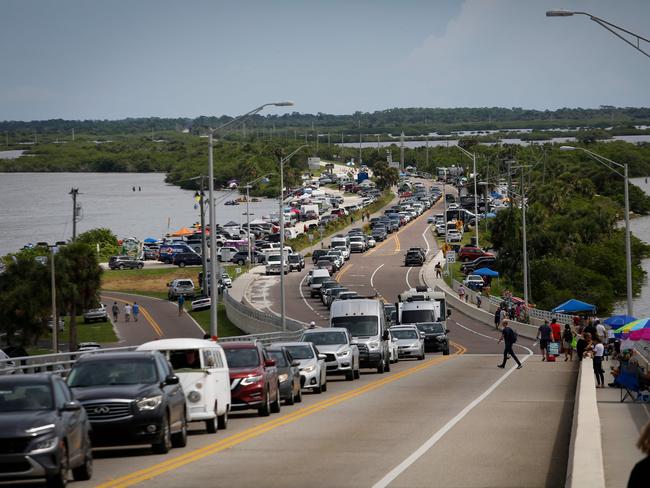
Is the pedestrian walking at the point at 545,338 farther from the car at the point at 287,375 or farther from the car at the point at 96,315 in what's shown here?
the car at the point at 96,315

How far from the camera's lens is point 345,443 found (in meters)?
21.0

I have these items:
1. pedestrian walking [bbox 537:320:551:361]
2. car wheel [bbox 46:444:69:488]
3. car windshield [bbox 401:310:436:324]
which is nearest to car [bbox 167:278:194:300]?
car windshield [bbox 401:310:436:324]

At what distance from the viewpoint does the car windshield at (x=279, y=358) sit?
30.4 meters

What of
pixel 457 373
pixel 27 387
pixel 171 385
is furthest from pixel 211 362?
pixel 457 373

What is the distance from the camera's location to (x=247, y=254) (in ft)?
415

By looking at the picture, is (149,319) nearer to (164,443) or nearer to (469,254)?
(469,254)

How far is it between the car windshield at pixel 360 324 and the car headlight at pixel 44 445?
30064 millimetres

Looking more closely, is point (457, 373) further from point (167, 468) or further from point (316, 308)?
point (316, 308)

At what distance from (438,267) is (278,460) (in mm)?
88368

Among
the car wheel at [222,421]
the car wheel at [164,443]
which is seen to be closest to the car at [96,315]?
the car wheel at [222,421]

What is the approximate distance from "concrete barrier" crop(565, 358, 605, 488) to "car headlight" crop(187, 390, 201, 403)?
21.4 ft

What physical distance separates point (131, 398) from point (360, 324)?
89.4 ft

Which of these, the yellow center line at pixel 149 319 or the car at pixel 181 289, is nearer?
the yellow center line at pixel 149 319

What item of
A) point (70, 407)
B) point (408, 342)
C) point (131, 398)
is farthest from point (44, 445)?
point (408, 342)
